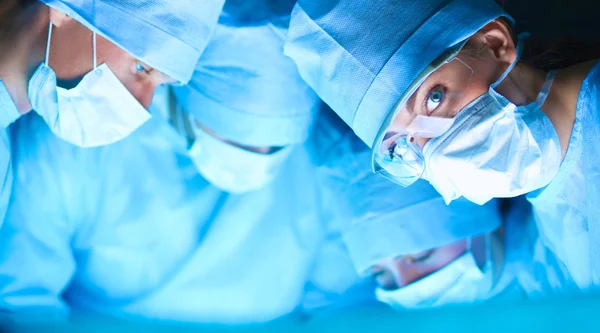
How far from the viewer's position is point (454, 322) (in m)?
0.47

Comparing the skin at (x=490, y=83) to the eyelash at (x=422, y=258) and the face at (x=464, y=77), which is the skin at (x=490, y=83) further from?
the eyelash at (x=422, y=258)

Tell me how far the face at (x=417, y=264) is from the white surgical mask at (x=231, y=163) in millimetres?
426

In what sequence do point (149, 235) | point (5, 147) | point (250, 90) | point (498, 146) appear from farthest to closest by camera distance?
point (149, 235) → point (250, 90) → point (5, 147) → point (498, 146)

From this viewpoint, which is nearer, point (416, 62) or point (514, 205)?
point (416, 62)

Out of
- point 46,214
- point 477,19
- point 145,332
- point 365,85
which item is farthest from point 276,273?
point 145,332

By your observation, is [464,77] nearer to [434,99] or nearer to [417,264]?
[434,99]

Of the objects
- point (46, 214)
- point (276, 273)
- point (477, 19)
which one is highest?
point (477, 19)

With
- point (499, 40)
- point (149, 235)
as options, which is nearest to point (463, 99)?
point (499, 40)

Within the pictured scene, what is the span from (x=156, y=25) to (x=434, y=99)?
2.01ft

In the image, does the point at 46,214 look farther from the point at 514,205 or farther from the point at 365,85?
the point at 514,205

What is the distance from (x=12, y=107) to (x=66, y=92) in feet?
0.46

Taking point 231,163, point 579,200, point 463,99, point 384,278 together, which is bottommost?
point 384,278

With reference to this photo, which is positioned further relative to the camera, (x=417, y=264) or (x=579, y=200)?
(x=417, y=264)

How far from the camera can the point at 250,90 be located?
143 cm
